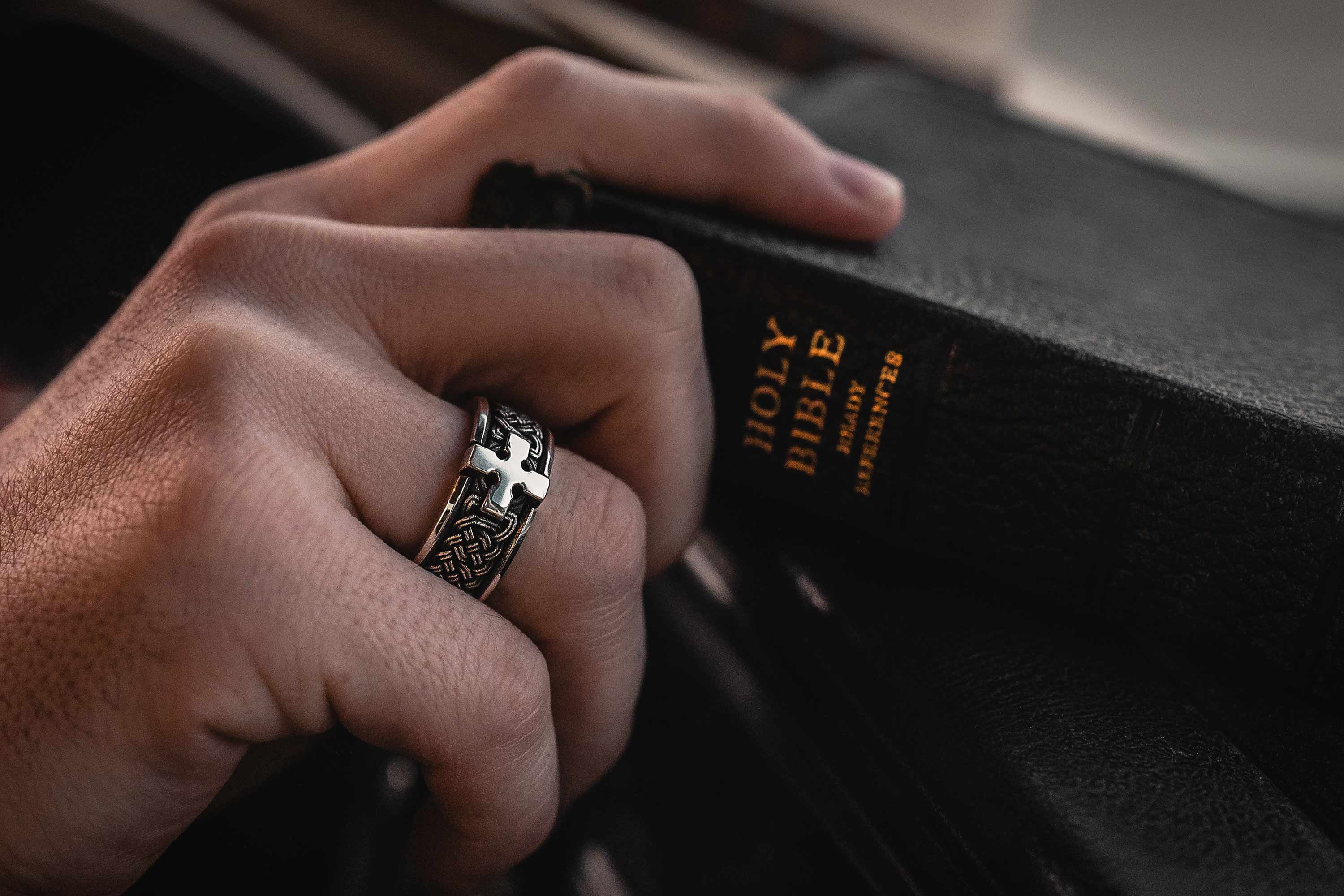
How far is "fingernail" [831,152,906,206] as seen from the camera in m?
0.61

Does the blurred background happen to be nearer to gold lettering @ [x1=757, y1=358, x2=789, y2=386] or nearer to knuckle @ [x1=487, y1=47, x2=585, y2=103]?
gold lettering @ [x1=757, y1=358, x2=789, y2=386]

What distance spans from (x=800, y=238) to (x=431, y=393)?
24 centimetres

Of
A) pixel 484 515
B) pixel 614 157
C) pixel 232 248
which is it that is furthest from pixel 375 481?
pixel 614 157

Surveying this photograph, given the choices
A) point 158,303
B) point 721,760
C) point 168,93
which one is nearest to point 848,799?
point 721,760

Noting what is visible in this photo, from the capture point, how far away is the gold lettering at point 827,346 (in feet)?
1.71

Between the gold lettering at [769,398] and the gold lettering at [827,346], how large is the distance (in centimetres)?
3

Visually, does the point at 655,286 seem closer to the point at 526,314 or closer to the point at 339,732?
the point at 526,314

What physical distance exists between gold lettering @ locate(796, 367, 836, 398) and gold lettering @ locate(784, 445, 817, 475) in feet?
0.11

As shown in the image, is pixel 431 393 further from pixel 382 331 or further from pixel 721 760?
pixel 721 760

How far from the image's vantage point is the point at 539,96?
→ 607 millimetres

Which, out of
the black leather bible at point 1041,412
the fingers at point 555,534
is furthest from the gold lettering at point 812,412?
the fingers at point 555,534

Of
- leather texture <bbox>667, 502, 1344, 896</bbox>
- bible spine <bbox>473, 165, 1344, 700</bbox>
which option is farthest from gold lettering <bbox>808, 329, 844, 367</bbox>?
leather texture <bbox>667, 502, 1344, 896</bbox>

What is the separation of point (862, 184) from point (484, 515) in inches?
12.5

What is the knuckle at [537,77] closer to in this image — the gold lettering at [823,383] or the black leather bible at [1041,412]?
the black leather bible at [1041,412]
